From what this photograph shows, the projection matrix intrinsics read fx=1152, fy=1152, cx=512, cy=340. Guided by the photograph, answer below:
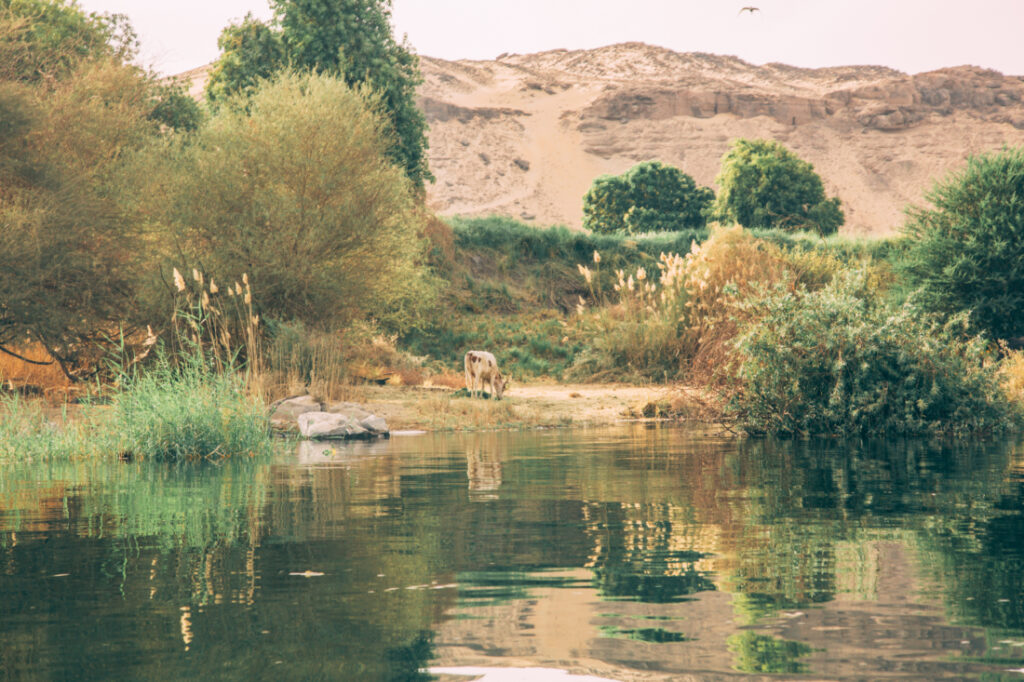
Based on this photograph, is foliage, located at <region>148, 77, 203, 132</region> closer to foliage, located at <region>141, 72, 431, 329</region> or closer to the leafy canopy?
the leafy canopy

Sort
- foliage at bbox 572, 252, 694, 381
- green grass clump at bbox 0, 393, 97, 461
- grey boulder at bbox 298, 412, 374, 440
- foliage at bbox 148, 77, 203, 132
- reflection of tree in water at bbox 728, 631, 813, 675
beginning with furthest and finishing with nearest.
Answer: foliage at bbox 148, 77, 203, 132 < foliage at bbox 572, 252, 694, 381 < grey boulder at bbox 298, 412, 374, 440 < green grass clump at bbox 0, 393, 97, 461 < reflection of tree in water at bbox 728, 631, 813, 675

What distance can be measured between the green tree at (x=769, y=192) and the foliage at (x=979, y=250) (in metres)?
49.2

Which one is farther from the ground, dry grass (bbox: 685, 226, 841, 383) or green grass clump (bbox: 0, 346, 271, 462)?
dry grass (bbox: 685, 226, 841, 383)

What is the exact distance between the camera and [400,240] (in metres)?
24.0

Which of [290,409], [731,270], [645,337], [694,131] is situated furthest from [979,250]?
[694,131]

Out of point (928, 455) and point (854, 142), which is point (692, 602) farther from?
point (854, 142)

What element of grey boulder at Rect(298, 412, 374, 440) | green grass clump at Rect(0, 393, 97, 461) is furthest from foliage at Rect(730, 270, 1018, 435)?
green grass clump at Rect(0, 393, 97, 461)

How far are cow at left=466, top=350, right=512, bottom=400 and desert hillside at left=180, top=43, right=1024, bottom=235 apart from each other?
97.5 meters

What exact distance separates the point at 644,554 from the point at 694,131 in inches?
5146

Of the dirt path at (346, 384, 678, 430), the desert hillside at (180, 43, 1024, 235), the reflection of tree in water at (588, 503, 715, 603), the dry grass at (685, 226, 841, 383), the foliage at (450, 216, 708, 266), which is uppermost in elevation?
the desert hillside at (180, 43, 1024, 235)

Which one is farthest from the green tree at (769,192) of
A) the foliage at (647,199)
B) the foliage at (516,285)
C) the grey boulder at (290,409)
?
the grey boulder at (290,409)

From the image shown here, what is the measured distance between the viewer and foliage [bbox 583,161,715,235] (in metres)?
75.8

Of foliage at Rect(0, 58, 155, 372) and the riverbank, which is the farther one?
foliage at Rect(0, 58, 155, 372)

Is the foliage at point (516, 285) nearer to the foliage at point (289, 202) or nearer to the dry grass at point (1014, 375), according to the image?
the foliage at point (289, 202)
